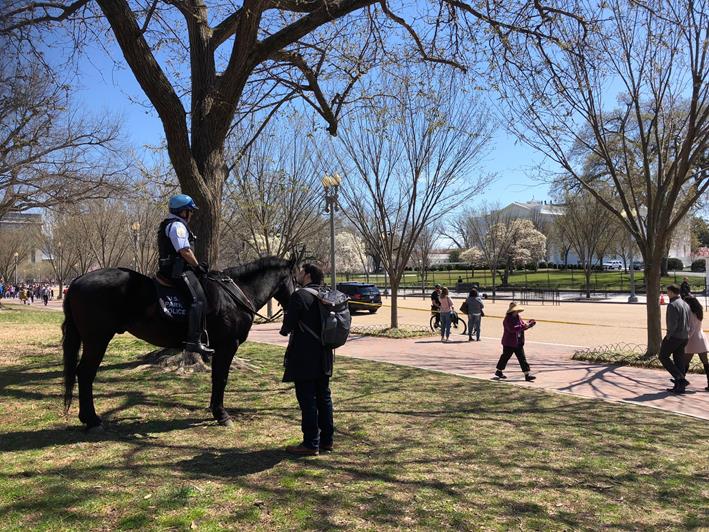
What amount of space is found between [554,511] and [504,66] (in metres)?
8.20

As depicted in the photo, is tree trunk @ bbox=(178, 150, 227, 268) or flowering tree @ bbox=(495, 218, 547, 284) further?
flowering tree @ bbox=(495, 218, 547, 284)

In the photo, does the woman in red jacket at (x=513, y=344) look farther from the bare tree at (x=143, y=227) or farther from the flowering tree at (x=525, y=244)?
the flowering tree at (x=525, y=244)

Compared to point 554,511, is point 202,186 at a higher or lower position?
higher

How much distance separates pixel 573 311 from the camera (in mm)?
28578

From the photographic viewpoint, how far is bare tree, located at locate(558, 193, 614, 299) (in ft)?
121

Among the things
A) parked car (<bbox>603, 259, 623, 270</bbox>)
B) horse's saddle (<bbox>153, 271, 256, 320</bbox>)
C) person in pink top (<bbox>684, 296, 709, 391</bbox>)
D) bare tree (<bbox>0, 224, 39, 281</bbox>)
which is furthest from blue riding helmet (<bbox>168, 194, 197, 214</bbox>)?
parked car (<bbox>603, 259, 623, 270</bbox>)

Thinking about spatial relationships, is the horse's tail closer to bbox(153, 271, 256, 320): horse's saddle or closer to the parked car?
bbox(153, 271, 256, 320): horse's saddle

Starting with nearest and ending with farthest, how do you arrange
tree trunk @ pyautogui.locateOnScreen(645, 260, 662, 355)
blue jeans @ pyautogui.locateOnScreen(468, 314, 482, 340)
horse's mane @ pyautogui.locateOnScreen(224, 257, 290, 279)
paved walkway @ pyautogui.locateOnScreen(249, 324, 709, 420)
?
horse's mane @ pyautogui.locateOnScreen(224, 257, 290, 279) < paved walkway @ pyautogui.locateOnScreen(249, 324, 709, 420) < tree trunk @ pyautogui.locateOnScreen(645, 260, 662, 355) < blue jeans @ pyautogui.locateOnScreen(468, 314, 482, 340)

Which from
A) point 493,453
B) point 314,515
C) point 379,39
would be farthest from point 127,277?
point 379,39

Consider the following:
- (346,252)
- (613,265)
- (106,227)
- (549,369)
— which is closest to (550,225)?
(613,265)

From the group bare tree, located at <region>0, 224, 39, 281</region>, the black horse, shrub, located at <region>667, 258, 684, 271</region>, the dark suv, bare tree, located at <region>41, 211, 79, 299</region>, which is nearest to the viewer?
the black horse

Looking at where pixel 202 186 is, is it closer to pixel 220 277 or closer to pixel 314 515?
pixel 220 277

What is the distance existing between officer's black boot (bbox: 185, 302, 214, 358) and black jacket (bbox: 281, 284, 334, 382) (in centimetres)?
107

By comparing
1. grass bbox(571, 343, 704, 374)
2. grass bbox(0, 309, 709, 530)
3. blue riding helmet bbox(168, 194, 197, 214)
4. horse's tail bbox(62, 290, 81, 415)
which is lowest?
grass bbox(571, 343, 704, 374)
